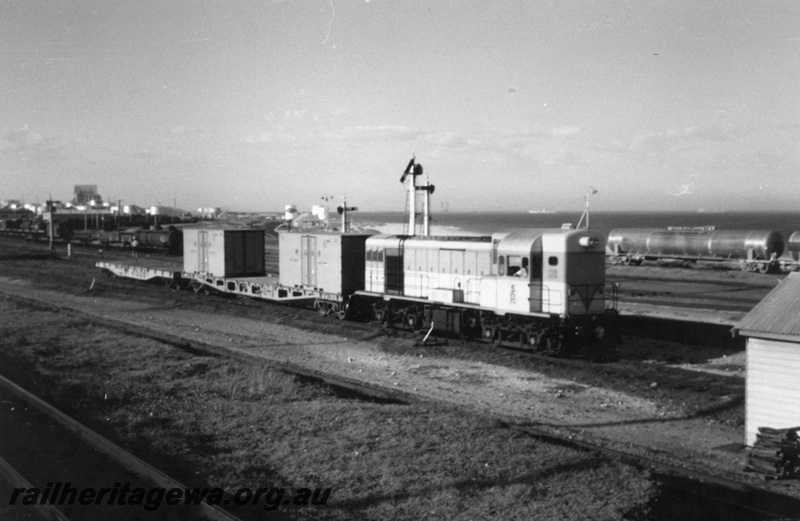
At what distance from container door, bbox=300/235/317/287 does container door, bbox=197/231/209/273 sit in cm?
791

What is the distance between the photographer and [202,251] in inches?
1393

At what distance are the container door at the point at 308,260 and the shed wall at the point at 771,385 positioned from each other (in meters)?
19.2

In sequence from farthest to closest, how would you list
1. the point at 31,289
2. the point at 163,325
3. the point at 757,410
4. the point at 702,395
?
the point at 31,289 < the point at 163,325 < the point at 702,395 < the point at 757,410

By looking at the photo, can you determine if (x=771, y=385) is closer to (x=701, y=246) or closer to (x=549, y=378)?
(x=549, y=378)

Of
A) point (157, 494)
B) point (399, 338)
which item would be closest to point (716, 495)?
point (157, 494)

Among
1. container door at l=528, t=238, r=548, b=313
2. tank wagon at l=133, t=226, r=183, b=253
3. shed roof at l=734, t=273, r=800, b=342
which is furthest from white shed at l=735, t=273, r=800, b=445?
tank wagon at l=133, t=226, r=183, b=253

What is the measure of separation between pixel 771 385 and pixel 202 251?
29048 mm

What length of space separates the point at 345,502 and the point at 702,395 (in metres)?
10.00

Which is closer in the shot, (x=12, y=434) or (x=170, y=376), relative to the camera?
(x=12, y=434)

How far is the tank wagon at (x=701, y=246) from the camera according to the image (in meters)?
44.7

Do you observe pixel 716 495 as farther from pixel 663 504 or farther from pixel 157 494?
pixel 157 494

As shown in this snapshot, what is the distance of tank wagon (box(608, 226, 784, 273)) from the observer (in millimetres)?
44688

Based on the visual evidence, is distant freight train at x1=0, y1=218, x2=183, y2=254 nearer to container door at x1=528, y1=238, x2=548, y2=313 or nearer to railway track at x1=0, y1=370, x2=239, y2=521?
container door at x1=528, y1=238, x2=548, y2=313

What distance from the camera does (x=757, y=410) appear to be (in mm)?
11844
